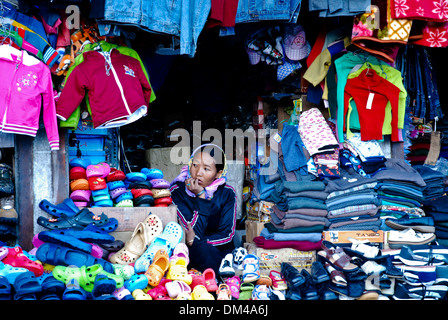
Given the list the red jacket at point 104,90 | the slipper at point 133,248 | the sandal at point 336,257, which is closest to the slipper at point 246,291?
the sandal at point 336,257

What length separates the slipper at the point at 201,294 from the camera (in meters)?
3.09

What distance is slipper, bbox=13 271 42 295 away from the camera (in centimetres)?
268

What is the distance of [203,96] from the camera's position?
222 inches

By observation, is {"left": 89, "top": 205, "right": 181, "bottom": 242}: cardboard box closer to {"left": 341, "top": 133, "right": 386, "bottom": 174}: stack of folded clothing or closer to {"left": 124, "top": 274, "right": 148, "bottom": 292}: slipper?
{"left": 124, "top": 274, "right": 148, "bottom": 292}: slipper

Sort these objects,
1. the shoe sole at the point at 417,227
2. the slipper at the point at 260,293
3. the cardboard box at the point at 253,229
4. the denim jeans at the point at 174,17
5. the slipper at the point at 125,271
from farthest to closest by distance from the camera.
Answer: the cardboard box at the point at 253,229, the shoe sole at the point at 417,227, the denim jeans at the point at 174,17, the slipper at the point at 260,293, the slipper at the point at 125,271

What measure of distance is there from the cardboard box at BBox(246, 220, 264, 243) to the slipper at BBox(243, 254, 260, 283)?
73 centimetres

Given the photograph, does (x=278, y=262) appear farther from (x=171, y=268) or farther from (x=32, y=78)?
(x=32, y=78)

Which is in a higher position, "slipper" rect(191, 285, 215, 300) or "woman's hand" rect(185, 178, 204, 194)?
"woman's hand" rect(185, 178, 204, 194)

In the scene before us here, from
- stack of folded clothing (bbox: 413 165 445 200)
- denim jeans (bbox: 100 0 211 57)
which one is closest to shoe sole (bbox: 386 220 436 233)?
stack of folded clothing (bbox: 413 165 445 200)

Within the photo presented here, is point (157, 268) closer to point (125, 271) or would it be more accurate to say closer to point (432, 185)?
A: point (125, 271)

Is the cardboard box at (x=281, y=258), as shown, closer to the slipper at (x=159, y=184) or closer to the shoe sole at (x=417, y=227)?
the shoe sole at (x=417, y=227)

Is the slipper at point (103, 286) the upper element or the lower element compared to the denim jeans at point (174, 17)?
lower

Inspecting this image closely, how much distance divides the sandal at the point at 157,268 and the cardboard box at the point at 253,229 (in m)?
1.33

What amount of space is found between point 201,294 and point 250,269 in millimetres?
582
